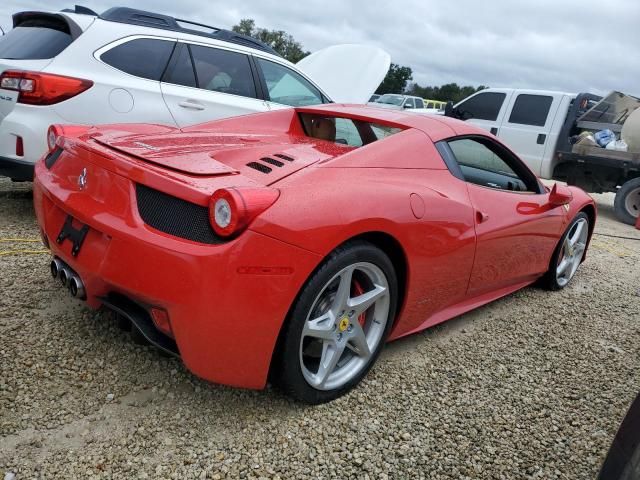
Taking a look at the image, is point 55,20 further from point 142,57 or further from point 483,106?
point 483,106

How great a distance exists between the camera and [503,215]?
2920 millimetres

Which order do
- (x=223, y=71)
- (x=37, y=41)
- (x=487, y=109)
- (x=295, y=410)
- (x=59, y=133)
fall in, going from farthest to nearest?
(x=487, y=109) → (x=223, y=71) → (x=37, y=41) → (x=59, y=133) → (x=295, y=410)

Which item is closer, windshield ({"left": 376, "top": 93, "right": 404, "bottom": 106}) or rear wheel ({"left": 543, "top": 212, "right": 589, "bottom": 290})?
rear wheel ({"left": 543, "top": 212, "right": 589, "bottom": 290})

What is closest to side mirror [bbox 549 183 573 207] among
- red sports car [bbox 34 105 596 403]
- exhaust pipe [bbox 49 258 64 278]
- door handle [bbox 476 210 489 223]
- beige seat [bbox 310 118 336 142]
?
red sports car [bbox 34 105 596 403]

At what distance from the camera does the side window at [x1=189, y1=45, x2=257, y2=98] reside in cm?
444

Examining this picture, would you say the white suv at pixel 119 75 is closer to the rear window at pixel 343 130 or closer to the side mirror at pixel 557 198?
the rear window at pixel 343 130

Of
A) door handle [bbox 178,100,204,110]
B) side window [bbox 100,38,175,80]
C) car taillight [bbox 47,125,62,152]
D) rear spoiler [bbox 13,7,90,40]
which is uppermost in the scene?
rear spoiler [bbox 13,7,90,40]

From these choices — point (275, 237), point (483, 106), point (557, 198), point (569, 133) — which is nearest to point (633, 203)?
point (569, 133)

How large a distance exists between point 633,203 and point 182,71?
7096 mm

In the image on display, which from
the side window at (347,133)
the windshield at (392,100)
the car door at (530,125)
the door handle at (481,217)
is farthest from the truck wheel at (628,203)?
the windshield at (392,100)

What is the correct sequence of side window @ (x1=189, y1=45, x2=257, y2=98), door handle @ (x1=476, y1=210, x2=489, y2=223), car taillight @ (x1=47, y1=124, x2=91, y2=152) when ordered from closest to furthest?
1. car taillight @ (x1=47, y1=124, x2=91, y2=152)
2. door handle @ (x1=476, y1=210, x2=489, y2=223)
3. side window @ (x1=189, y1=45, x2=257, y2=98)

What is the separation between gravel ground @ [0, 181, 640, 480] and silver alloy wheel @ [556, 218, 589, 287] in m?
1.04

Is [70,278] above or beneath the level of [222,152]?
beneath

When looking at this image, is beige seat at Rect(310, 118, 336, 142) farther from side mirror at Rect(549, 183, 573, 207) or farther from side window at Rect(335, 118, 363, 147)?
side mirror at Rect(549, 183, 573, 207)
